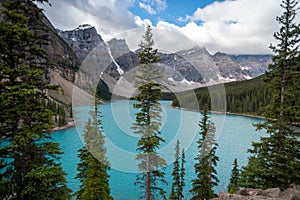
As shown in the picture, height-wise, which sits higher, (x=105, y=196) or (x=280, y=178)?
(x=280, y=178)

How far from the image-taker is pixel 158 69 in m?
10.1

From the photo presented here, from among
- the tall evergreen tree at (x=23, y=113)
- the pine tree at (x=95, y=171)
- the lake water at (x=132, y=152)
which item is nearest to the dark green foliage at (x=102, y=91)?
the lake water at (x=132, y=152)

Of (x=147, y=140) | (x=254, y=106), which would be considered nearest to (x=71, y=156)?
(x=147, y=140)

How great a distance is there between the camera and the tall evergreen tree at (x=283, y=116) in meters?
9.87

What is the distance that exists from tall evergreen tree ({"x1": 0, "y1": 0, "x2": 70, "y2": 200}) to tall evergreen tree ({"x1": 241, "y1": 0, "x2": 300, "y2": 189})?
9.50m

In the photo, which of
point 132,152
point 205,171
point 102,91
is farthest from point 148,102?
point 102,91

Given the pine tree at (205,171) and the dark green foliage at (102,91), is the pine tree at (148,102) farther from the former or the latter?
the pine tree at (205,171)

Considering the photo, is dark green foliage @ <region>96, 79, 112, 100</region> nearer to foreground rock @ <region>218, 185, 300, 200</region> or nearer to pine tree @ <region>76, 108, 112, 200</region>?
pine tree @ <region>76, 108, 112, 200</region>

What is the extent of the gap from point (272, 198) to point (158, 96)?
239 inches

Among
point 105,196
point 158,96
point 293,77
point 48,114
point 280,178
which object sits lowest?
point 105,196

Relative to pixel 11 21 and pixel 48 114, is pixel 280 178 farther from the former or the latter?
pixel 11 21

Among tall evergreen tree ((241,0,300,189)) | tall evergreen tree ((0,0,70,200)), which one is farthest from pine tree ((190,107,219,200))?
Answer: tall evergreen tree ((0,0,70,200))

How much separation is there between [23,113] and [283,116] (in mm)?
11452

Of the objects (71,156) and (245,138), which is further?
(245,138)
